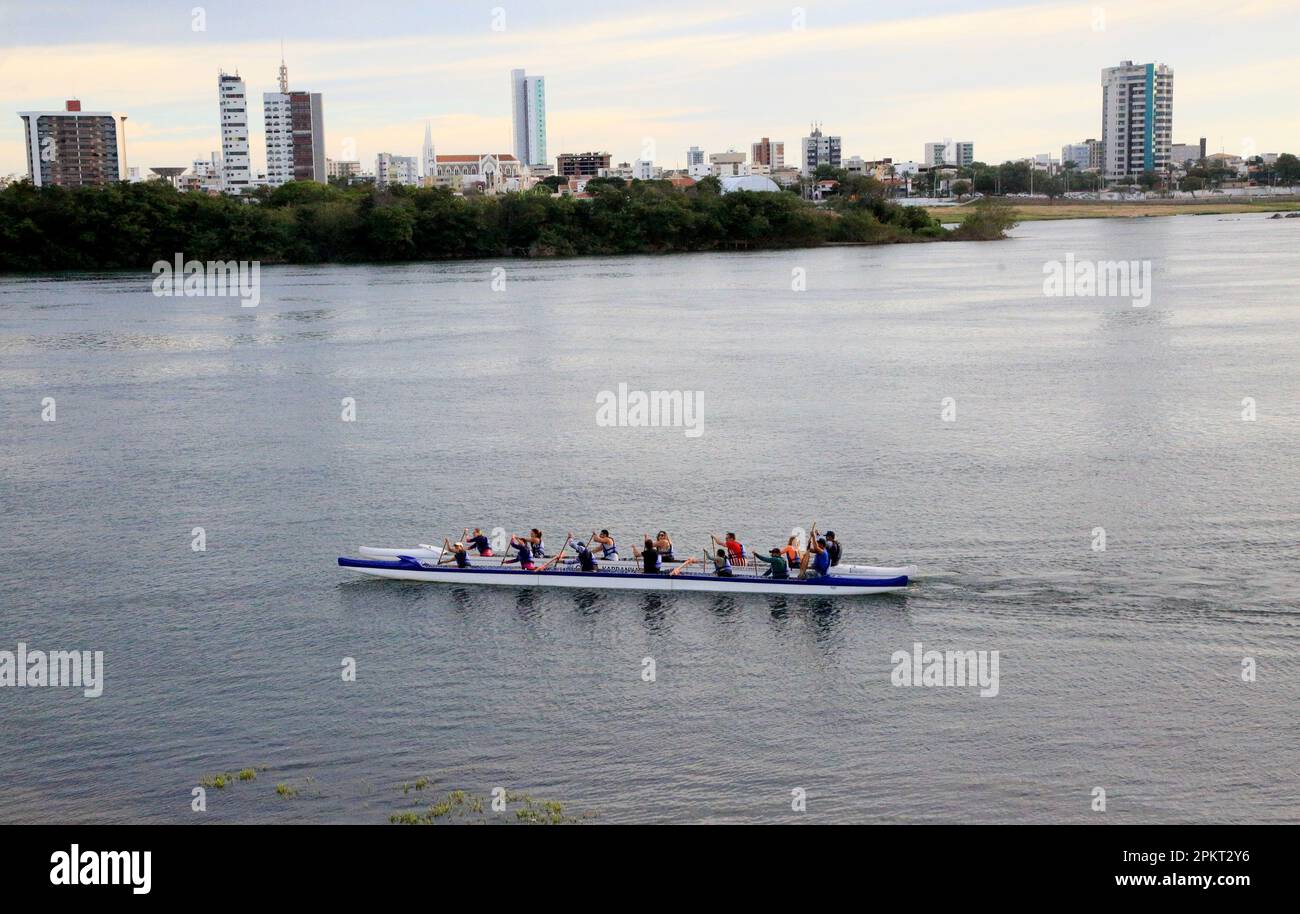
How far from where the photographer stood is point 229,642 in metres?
28.7

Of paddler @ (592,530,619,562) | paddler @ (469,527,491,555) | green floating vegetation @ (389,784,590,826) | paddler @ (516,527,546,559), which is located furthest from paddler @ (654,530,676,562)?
green floating vegetation @ (389,784,590,826)

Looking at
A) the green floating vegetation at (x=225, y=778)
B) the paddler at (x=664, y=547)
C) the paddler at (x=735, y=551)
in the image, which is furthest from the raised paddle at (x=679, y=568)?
the green floating vegetation at (x=225, y=778)

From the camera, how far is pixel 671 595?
31.1 metres

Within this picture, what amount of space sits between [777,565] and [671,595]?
103 inches

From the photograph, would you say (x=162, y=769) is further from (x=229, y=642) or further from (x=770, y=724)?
(x=770, y=724)

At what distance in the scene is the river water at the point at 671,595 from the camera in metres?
22.2

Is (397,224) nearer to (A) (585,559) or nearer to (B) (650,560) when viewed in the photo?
(A) (585,559)

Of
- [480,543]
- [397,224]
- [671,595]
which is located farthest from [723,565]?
[397,224]

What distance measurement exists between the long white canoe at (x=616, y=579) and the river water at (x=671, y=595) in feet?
1.31

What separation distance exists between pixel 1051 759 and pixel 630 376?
137 ft
